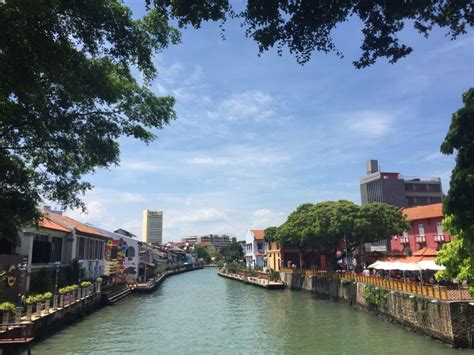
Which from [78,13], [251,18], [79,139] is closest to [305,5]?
[251,18]

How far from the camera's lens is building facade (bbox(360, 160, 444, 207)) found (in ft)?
300

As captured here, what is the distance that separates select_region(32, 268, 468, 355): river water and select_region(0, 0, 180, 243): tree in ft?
29.1

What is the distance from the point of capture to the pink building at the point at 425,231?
43.8 m

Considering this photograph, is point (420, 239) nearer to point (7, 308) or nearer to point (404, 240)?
point (404, 240)

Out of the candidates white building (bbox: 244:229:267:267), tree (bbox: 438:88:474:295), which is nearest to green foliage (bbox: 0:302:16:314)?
tree (bbox: 438:88:474:295)

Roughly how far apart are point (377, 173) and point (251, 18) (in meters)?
91.8

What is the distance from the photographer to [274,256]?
73.7m

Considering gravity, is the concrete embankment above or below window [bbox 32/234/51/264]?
below

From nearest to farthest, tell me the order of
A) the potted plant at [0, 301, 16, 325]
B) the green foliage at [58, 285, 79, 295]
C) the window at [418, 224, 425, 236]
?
1. the potted plant at [0, 301, 16, 325]
2. the green foliage at [58, 285, 79, 295]
3. the window at [418, 224, 425, 236]

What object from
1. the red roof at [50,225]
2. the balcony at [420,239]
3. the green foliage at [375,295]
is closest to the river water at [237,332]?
the green foliage at [375,295]

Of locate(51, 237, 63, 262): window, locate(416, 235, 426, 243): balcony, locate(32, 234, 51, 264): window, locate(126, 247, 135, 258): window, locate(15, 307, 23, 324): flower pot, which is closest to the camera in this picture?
locate(15, 307, 23, 324): flower pot

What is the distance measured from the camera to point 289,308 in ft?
110

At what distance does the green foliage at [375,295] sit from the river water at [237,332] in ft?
3.86

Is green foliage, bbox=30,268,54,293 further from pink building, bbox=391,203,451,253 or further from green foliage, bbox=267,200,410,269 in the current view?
pink building, bbox=391,203,451,253
